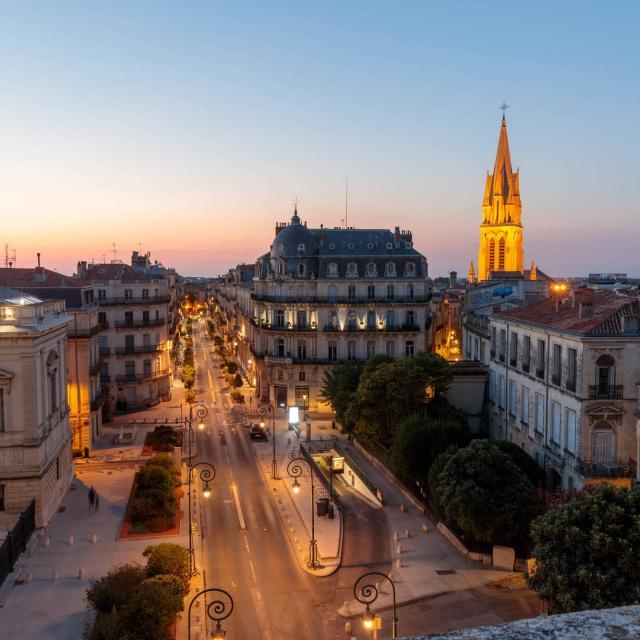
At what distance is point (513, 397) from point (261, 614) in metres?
23.4

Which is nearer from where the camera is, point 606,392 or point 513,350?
point 606,392

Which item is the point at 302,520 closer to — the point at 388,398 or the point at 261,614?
the point at 261,614

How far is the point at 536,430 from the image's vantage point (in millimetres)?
36781

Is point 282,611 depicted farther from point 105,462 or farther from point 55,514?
point 105,462

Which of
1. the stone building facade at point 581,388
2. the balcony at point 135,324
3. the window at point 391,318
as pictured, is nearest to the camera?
the stone building facade at point 581,388

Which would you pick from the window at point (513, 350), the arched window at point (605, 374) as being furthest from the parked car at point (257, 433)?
the arched window at point (605, 374)

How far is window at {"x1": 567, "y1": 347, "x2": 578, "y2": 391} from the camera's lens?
32.2 metres

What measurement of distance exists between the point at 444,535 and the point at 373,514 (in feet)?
14.9

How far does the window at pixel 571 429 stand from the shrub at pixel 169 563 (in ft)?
64.4

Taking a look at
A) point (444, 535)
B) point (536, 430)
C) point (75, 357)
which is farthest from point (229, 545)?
point (75, 357)

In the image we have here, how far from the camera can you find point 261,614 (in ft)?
76.0

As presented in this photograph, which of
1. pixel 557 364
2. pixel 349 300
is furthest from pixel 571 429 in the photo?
pixel 349 300

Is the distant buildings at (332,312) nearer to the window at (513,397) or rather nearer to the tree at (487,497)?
the window at (513,397)

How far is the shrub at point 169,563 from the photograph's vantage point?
882 inches
